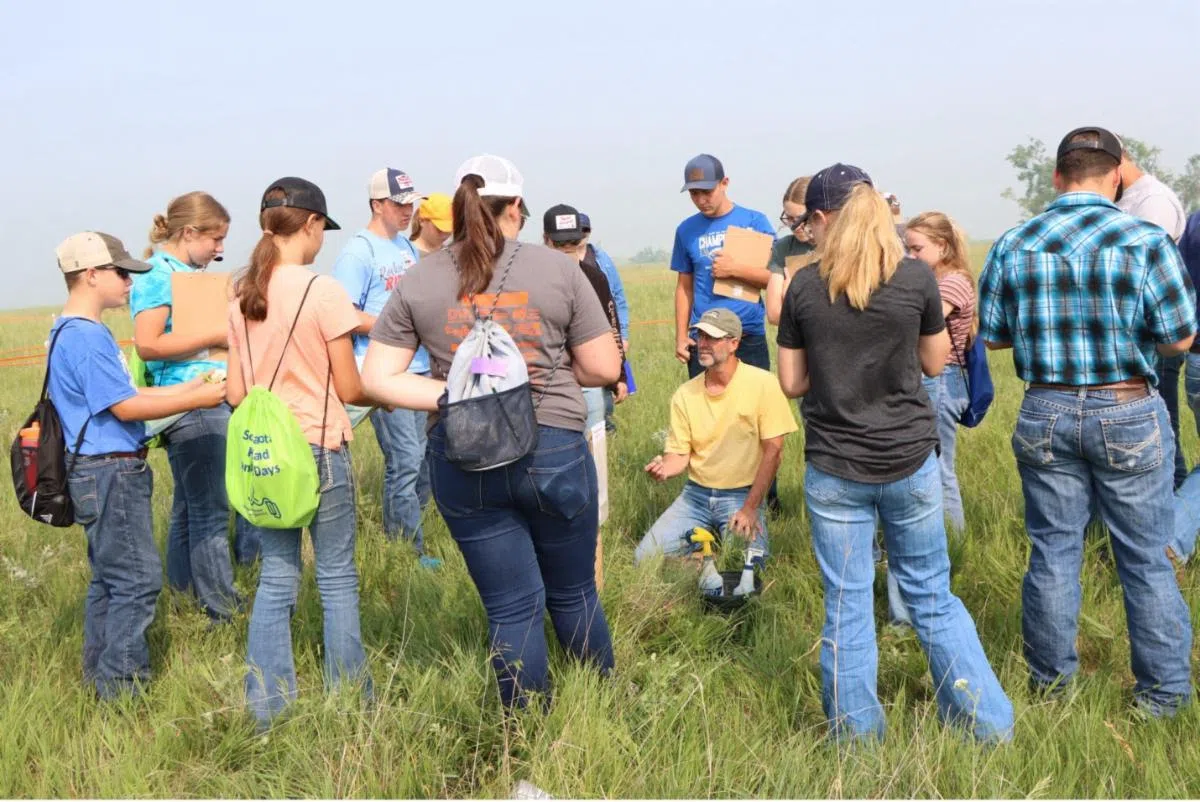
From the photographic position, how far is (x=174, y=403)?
345cm

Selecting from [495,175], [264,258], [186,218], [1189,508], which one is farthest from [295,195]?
[1189,508]

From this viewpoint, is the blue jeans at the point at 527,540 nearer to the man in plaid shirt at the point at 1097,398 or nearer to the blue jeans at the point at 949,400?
the man in plaid shirt at the point at 1097,398

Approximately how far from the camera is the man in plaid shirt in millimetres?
3006

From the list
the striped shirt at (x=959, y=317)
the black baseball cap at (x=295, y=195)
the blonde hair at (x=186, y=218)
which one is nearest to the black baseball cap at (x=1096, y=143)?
the striped shirt at (x=959, y=317)

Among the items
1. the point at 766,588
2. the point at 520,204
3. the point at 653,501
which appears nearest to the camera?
the point at 520,204

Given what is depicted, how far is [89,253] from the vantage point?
3.40 metres

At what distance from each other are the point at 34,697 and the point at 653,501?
3.46m

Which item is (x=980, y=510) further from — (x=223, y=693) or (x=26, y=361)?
(x=26, y=361)

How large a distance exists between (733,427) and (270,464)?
8.78 ft

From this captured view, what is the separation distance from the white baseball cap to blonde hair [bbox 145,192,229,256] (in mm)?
1971

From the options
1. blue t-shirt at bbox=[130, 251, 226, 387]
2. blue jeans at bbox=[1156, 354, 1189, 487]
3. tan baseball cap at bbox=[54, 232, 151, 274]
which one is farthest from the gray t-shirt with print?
blue jeans at bbox=[1156, 354, 1189, 487]

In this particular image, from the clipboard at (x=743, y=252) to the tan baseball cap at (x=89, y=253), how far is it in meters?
3.17

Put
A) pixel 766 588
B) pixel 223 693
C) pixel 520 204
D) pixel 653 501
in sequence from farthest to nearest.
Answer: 1. pixel 653 501
2. pixel 766 588
3. pixel 223 693
4. pixel 520 204

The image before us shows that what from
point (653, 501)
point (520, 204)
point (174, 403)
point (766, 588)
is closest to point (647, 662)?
point (766, 588)
